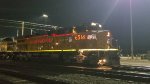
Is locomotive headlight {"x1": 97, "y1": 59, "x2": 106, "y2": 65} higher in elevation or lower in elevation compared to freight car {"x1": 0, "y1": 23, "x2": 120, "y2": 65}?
lower

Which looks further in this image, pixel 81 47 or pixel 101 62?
pixel 81 47

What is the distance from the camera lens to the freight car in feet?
86.8

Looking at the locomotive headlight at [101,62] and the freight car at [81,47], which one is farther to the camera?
the freight car at [81,47]

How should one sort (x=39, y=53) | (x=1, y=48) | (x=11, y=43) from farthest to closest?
(x=1, y=48), (x=11, y=43), (x=39, y=53)

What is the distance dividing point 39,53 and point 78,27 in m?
7.89

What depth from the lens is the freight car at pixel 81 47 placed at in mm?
26469

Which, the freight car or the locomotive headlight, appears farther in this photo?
the freight car

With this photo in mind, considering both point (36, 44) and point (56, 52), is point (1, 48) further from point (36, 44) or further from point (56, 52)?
point (56, 52)

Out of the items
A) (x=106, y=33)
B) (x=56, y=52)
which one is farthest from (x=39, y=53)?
(x=106, y=33)

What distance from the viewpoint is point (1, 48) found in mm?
47531

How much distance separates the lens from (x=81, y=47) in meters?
28.0

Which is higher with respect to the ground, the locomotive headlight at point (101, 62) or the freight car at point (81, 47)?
the freight car at point (81, 47)

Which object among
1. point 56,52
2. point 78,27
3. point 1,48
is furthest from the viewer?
point 1,48

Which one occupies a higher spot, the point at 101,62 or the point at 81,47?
the point at 81,47
